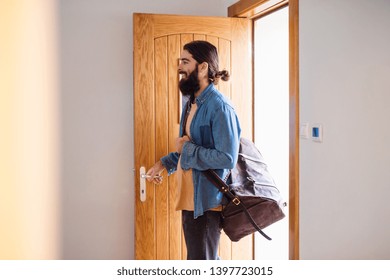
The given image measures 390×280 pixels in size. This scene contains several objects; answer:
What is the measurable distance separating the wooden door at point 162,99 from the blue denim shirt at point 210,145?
22.6 inches

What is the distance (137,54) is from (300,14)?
969 millimetres

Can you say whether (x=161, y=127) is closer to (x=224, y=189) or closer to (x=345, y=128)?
(x=224, y=189)

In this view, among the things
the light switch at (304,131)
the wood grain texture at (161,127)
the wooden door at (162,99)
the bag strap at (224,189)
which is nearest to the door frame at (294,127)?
the light switch at (304,131)

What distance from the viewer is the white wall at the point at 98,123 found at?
3035 mm

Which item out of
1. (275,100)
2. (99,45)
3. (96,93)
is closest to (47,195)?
(96,93)

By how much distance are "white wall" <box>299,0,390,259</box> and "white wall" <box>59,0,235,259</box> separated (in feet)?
3.57

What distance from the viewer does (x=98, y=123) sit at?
3.09 meters

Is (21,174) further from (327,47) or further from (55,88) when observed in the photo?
(327,47)

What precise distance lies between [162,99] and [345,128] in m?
1.17

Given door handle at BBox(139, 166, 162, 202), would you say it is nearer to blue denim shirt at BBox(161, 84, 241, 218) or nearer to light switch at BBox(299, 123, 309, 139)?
blue denim shirt at BBox(161, 84, 241, 218)

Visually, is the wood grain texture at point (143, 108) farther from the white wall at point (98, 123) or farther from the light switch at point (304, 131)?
the light switch at point (304, 131)

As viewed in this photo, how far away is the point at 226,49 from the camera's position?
3.01 m

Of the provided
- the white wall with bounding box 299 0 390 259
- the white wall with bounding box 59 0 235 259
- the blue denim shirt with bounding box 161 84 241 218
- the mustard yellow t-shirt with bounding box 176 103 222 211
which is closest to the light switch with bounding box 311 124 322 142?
the white wall with bounding box 299 0 390 259

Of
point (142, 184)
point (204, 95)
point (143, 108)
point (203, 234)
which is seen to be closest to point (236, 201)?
point (203, 234)
